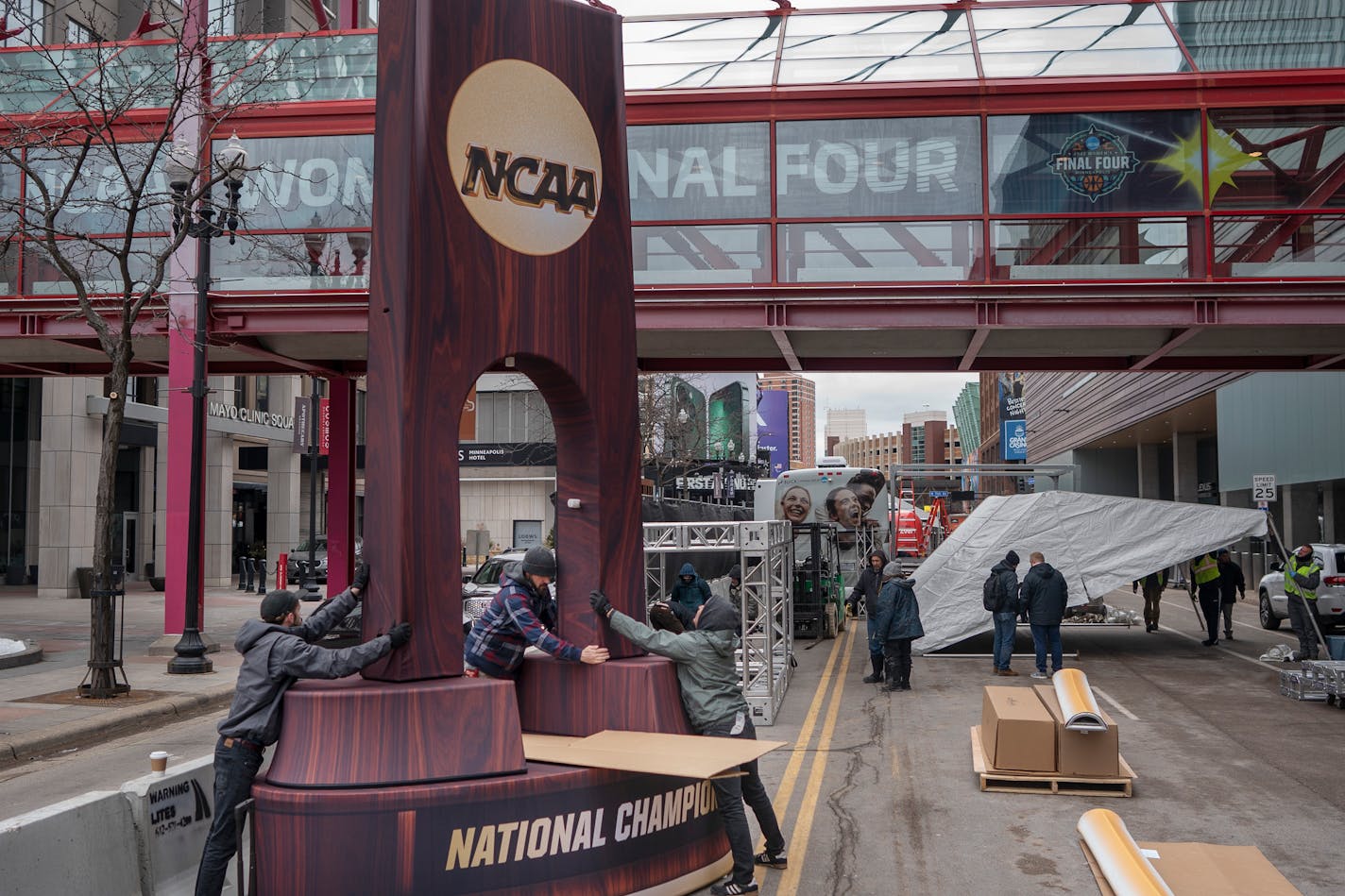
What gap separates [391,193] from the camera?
656cm

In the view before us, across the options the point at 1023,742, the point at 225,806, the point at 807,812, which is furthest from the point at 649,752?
the point at 1023,742

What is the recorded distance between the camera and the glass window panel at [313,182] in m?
18.1

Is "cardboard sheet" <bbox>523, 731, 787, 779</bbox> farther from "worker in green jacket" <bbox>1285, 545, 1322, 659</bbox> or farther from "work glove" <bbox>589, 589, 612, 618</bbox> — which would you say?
"worker in green jacket" <bbox>1285, 545, 1322, 659</bbox>

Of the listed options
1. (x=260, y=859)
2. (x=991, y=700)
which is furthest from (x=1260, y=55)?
(x=260, y=859)

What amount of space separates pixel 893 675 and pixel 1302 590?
6278 millimetres

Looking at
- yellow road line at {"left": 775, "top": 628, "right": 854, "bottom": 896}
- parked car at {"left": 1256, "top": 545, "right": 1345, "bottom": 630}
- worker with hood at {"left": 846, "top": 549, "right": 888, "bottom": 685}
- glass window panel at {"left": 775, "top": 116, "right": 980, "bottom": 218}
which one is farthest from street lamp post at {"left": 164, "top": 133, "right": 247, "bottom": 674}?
parked car at {"left": 1256, "top": 545, "right": 1345, "bottom": 630}

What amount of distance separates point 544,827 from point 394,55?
4.58m

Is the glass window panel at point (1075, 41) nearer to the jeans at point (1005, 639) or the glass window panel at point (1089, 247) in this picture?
the glass window panel at point (1089, 247)

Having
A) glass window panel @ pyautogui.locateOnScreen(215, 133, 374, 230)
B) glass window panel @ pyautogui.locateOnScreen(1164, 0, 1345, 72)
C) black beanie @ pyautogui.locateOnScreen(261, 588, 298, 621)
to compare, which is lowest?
black beanie @ pyautogui.locateOnScreen(261, 588, 298, 621)

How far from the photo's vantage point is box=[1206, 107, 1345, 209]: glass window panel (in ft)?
53.7

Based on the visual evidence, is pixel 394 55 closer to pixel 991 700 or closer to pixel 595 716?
pixel 595 716

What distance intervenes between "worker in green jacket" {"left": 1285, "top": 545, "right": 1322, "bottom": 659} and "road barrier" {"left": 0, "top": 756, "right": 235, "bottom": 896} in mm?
14486

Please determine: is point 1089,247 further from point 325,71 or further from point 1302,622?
point 325,71

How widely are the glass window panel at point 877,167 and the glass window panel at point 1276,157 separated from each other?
357cm
